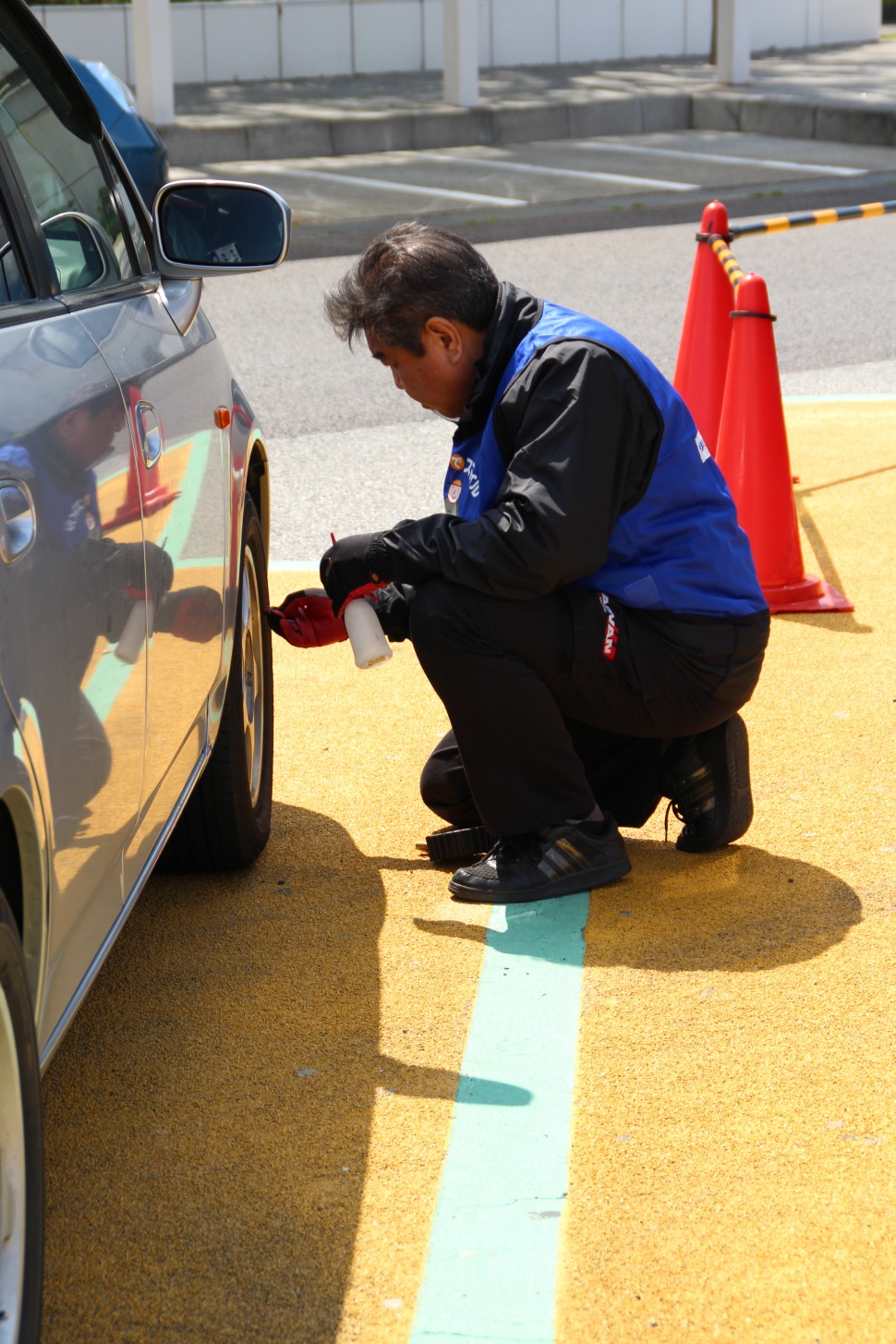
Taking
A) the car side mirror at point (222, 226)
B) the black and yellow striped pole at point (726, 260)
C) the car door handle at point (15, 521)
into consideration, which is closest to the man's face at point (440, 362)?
the car side mirror at point (222, 226)

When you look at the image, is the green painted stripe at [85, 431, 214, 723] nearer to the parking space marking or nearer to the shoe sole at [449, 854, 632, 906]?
the shoe sole at [449, 854, 632, 906]

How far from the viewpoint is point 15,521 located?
1.87m

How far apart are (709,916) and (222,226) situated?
1.60 metres

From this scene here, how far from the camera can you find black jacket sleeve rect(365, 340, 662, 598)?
312 cm

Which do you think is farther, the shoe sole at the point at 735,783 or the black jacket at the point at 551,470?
the shoe sole at the point at 735,783

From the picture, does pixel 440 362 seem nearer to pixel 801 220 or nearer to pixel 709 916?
pixel 709 916

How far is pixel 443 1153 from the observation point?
2.54 meters

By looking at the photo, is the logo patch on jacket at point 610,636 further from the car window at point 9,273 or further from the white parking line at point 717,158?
the white parking line at point 717,158

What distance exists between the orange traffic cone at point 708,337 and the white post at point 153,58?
11.4 meters

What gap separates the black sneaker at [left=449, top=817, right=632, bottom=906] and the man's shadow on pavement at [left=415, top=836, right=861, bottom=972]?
48mm

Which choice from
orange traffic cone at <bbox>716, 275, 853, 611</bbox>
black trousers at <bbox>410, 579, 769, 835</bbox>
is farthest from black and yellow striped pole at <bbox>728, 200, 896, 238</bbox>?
black trousers at <bbox>410, 579, 769, 835</bbox>

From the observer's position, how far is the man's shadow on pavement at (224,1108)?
2.24m

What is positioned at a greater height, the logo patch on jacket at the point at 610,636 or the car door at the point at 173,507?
the car door at the point at 173,507

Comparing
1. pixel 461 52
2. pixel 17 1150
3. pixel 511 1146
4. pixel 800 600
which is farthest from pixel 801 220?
pixel 461 52
